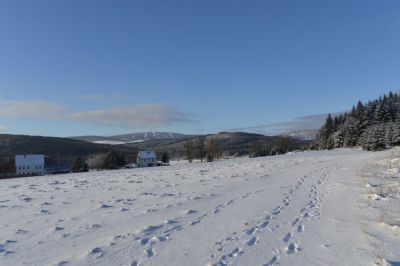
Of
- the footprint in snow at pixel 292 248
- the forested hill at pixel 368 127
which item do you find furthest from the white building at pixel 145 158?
the footprint in snow at pixel 292 248

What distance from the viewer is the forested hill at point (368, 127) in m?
71.8

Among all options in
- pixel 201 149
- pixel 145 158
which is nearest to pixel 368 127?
pixel 201 149

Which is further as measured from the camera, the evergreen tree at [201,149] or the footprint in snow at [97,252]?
the evergreen tree at [201,149]

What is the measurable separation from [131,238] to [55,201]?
7889 millimetres

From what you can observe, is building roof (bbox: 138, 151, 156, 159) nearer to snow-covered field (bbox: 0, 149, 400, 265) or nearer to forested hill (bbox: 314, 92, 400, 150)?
forested hill (bbox: 314, 92, 400, 150)

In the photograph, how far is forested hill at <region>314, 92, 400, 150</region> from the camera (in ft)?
235

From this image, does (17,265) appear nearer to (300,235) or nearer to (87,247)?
(87,247)

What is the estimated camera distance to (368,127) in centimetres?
8306

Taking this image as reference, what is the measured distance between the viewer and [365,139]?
2953 inches

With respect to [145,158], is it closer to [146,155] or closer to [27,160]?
[146,155]

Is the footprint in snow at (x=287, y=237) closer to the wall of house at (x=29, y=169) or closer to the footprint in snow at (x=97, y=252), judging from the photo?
the footprint in snow at (x=97, y=252)

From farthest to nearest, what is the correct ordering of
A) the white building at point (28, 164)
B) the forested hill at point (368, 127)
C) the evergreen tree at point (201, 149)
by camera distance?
the white building at point (28, 164) → the evergreen tree at point (201, 149) → the forested hill at point (368, 127)

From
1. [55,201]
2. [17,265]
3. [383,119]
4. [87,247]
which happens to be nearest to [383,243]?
[87,247]

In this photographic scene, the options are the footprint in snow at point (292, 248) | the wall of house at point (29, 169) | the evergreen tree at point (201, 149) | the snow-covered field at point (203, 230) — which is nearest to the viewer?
the snow-covered field at point (203, 230)
